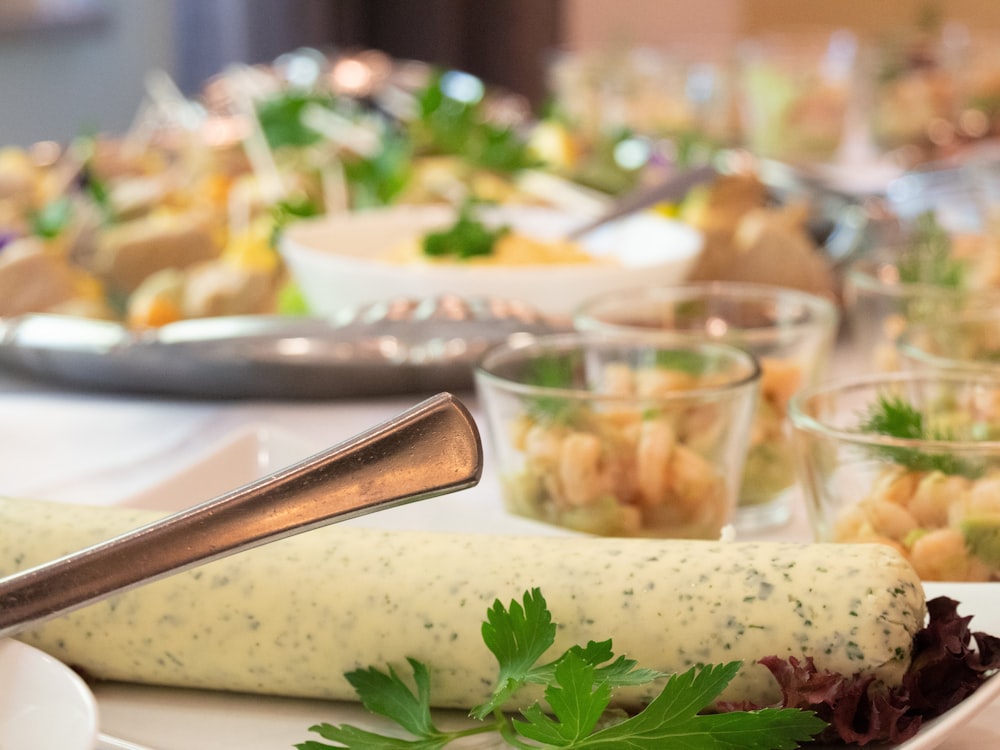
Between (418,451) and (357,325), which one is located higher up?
(418,451)

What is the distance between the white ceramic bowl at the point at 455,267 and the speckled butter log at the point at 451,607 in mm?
752

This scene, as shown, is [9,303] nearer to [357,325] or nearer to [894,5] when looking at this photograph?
[357,325]

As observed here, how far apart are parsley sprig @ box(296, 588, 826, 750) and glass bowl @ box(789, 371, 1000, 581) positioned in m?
0.22

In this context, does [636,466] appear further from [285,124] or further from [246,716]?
[285,124]

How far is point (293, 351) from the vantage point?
1.32 m

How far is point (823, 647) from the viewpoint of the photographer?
60 centimetres

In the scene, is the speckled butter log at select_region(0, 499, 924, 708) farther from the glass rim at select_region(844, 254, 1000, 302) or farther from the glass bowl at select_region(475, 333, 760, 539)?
the glass rim at select_region(844, 254, 1000, 302)

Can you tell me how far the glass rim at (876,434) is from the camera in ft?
2.51

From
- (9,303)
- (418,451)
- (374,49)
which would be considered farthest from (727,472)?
(374,49)

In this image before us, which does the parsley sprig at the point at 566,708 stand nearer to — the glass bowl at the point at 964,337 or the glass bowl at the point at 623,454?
the glass bowl at the point at 623,454

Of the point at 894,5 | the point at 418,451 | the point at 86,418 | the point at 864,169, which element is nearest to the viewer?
the point at 418,451

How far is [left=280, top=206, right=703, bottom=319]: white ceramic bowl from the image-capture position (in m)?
1.41

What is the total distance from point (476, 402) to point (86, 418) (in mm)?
380

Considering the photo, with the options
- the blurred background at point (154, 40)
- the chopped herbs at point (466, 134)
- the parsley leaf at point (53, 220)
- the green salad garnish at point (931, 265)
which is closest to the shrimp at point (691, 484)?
the green salad garnish at point (931, 265)
